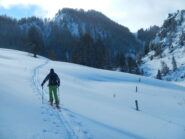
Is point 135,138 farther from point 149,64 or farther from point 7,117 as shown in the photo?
point 149,64

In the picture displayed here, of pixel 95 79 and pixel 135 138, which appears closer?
pixel 135 138

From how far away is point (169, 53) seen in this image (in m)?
160

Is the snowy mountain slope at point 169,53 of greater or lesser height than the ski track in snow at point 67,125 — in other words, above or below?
above

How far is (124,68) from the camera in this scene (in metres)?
108

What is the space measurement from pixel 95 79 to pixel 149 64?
115324 millimetres

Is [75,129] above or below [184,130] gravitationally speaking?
above

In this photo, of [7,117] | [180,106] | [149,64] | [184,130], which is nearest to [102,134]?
[7,117]

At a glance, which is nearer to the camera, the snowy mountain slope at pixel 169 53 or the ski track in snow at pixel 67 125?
the ski track in snow at pixel 67 125

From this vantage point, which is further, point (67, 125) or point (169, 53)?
point (169, 53)

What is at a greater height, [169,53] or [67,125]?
[169,53]

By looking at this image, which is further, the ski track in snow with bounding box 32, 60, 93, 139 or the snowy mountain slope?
the snowy mountain slope

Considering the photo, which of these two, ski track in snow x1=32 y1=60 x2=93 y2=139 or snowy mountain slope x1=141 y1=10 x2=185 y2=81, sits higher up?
snowy mountain slope x1=141 y1=10 x2=185 y2=81

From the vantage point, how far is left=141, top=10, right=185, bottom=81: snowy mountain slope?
411 ft

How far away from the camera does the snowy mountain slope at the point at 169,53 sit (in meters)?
125
